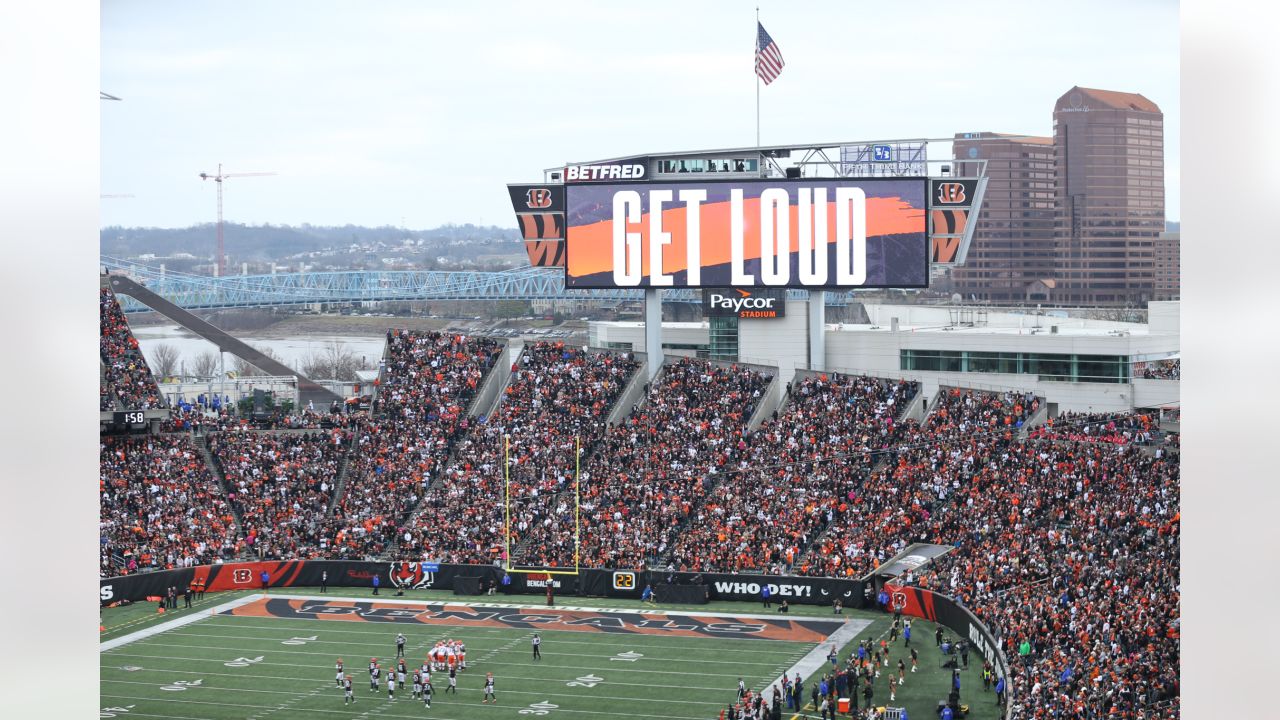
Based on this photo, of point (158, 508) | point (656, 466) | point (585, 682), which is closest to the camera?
point (585, 682)

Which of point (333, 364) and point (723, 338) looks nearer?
point (723, 338)

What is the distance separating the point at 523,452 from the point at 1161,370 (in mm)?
17174

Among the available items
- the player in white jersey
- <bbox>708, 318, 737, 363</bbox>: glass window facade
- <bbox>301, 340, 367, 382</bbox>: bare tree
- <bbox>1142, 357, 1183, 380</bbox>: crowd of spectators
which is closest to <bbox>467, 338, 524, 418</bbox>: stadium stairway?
<bbox>708, 318, 737, 363</bbox>: glass window facade

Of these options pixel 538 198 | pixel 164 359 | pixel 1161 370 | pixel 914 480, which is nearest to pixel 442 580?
pixel 914 480

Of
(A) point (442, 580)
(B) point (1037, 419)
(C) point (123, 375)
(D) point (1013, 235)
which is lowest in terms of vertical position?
(A) point (442, 580)

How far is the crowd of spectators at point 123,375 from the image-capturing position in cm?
3750

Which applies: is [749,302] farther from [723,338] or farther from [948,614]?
[948,614]

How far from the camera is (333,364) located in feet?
365

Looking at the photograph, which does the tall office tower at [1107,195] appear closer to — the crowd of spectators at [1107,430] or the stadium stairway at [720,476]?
the stadium stairway at [720,476]

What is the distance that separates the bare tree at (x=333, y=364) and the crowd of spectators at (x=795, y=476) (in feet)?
243

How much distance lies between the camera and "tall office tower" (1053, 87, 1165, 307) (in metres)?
118

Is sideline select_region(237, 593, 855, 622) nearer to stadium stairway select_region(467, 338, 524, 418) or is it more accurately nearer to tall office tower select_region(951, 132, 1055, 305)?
stadium stairway select_region(467, 338, 524, 418)

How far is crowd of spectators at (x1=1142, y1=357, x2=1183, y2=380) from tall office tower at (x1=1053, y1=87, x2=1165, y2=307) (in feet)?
267

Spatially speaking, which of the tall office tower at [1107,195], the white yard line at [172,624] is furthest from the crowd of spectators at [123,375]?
the tall office tower at [1107,195]
